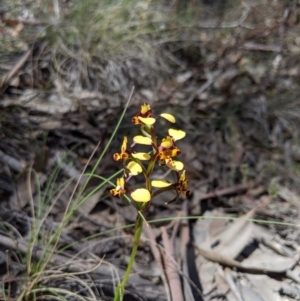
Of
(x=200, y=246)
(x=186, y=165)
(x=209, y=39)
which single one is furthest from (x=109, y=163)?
(x=209, y=39)

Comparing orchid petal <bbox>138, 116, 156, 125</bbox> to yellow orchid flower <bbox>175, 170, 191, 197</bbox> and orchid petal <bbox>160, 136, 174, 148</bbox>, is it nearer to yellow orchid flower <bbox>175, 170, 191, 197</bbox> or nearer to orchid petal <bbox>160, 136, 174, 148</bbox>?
orchid petal <bbox>160, 136, 174, 148</bbox>

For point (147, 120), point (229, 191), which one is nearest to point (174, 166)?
point (147, 120)

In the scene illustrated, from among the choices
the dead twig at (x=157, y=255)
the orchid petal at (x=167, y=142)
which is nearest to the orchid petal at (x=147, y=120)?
the orchid petal at (x=167, y=142)

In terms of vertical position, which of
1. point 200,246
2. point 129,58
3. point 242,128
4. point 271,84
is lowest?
point 200,246

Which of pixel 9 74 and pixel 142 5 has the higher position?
pixel 142 5

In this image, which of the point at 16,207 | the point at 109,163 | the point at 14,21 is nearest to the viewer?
the point at 16,207

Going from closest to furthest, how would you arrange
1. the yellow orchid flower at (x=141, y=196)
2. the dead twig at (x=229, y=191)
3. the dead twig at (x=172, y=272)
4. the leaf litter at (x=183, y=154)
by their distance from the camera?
1. the yellow orchid flower at (x=141, y=196)
2. the dead twig at (x=172, y=272)
3. the leaf litter at (x=183, y=154)
4. the dead twig at (x=229, y=191)

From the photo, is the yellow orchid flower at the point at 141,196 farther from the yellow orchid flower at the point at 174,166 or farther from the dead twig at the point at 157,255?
the dead twig at the point at 157,255

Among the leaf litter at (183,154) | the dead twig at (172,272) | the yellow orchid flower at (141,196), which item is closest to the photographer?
the yellow orchid flower at (141,196)

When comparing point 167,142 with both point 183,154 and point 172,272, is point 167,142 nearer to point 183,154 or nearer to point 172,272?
point 172,272

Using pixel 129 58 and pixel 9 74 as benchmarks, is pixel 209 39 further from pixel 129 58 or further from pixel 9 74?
pixel 9 74

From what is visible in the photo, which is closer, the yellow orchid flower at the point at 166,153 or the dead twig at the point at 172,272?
the yellow orchid flower at the point at 166,153
